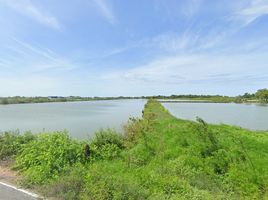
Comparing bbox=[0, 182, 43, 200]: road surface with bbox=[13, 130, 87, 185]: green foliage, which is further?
bbox=[13, 130, 87, 185]: green foliage

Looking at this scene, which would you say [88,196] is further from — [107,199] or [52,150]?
[52,150]

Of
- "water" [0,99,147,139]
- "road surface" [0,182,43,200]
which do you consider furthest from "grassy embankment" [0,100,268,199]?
"water" [0,99,147,139]

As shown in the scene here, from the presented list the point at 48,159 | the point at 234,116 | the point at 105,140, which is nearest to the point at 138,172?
the point at 105,140

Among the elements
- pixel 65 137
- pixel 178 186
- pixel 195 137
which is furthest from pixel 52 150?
pixel 195 137

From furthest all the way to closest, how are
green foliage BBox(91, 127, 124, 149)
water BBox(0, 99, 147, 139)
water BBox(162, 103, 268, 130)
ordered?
water BBox(162, 103, 268, 130), water BBox(0, 99, 147, 139), green foliage BBox(91, 127, 124, 149)

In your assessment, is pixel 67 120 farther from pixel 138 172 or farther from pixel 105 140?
pixel 138 172

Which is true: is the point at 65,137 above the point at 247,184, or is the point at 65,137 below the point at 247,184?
above

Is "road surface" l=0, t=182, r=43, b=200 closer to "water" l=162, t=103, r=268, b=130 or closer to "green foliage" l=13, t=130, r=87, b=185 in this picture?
"green foliage" l=13, t=130, r=87, b=185

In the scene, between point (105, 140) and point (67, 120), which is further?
point (67, 120)

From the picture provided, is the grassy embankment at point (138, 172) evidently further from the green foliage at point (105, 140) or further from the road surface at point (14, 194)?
the road surface at point (14, 194)

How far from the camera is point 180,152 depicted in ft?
17.5

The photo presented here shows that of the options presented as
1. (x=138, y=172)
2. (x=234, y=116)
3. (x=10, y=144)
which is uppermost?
(x=10, y=144)

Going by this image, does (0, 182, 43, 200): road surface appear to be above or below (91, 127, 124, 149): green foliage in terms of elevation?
below

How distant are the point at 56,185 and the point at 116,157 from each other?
2345mm
